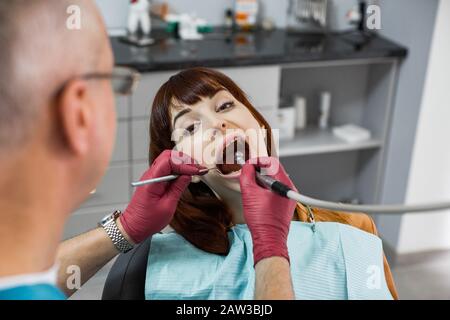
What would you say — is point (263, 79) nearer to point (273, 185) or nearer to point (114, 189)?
point (114, 189)

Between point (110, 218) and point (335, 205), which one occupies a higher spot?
point (335, 205)

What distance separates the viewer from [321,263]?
1.14 metres

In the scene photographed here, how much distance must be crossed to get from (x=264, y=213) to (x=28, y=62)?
1.56 ft

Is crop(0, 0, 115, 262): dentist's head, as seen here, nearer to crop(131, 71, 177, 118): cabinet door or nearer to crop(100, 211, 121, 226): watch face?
crop(100, 211, 121, 226): watch face

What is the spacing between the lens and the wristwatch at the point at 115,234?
1.11 metres

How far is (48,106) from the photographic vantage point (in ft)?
2.28

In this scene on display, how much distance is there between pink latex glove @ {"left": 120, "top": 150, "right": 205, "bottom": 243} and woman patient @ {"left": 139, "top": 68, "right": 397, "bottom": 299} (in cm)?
5

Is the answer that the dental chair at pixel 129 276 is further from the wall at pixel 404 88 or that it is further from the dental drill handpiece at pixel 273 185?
the wall at pixel 404 88

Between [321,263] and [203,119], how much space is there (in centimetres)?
33

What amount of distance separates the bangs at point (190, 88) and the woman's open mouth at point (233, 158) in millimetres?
97

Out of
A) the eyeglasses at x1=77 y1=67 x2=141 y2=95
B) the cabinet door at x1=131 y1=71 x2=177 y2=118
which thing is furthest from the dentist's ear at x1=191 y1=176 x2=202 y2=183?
the eyeglasses at x1=77 y1=67 x2=141 y2=95

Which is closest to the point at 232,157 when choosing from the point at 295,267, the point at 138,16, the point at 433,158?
the point at 295,267

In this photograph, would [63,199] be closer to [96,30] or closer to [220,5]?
[96,30]

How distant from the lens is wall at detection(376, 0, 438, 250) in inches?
94.2
